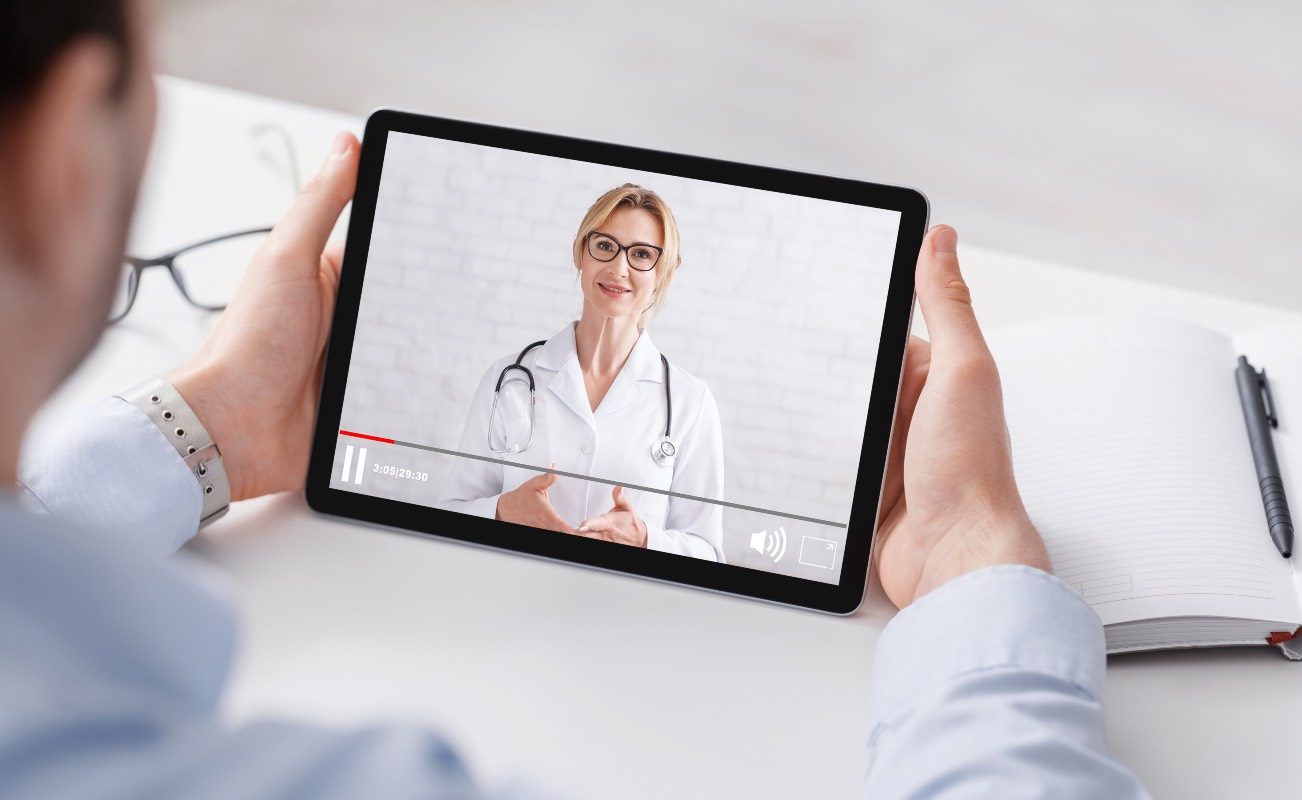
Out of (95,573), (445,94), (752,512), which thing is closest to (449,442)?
(752,512)

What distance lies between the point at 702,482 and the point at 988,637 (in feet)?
0.69

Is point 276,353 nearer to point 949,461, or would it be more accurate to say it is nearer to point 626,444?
point 626,444

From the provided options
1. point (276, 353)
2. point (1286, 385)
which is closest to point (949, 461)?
point (1286, 385)

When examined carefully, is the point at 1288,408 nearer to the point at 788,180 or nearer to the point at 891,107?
the point at 788,180

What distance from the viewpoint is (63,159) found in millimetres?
315

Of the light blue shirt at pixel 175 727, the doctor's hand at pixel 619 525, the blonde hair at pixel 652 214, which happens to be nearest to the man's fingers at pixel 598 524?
the doctor's hand at pixel 619 525

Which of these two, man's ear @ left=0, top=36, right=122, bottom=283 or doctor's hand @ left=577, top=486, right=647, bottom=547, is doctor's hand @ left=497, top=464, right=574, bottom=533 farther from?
man's ear @ left=0, top=36, right=122, bottom=283

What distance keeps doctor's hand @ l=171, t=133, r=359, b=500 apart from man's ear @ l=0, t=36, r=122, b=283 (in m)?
0.48

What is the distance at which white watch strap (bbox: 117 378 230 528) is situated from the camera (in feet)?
2.49

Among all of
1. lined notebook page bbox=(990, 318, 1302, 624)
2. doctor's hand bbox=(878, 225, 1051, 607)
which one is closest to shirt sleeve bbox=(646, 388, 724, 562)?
doctor's hand bbox=(878, 225, 1051, 607)

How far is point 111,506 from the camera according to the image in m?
0.71

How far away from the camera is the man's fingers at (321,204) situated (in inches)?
33.2

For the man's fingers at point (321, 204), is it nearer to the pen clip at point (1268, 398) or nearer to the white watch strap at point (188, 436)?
the white watch strap at point (188, 436)

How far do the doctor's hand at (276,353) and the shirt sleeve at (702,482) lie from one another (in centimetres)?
28
